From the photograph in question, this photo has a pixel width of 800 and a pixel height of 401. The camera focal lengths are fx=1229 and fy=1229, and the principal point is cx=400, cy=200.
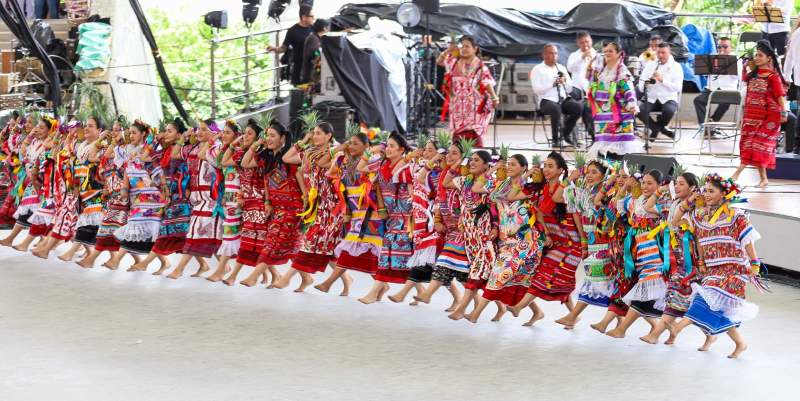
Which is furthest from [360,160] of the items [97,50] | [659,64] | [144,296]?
[97,50]

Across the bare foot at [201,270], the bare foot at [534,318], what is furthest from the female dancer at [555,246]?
the bare foot at [201,270]

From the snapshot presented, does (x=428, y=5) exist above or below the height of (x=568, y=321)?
above

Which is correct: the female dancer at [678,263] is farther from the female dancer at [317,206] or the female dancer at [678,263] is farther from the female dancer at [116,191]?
the female dancer at [116,191]

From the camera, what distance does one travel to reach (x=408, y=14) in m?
11.9

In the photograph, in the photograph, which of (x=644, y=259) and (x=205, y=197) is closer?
(x=644, y=259)

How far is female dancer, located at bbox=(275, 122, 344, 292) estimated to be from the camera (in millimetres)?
7832

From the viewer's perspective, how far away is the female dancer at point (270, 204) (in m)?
7.99

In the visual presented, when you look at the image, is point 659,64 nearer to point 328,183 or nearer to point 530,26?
point 530,26

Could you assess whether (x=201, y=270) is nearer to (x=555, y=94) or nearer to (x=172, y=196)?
(x=172, y=196)

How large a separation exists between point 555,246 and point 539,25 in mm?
7967

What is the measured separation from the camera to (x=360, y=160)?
772 cm

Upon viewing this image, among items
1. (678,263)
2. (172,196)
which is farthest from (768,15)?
(172,196)

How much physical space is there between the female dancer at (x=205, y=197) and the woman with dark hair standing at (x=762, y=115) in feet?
14.0

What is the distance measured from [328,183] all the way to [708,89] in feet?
20.7
